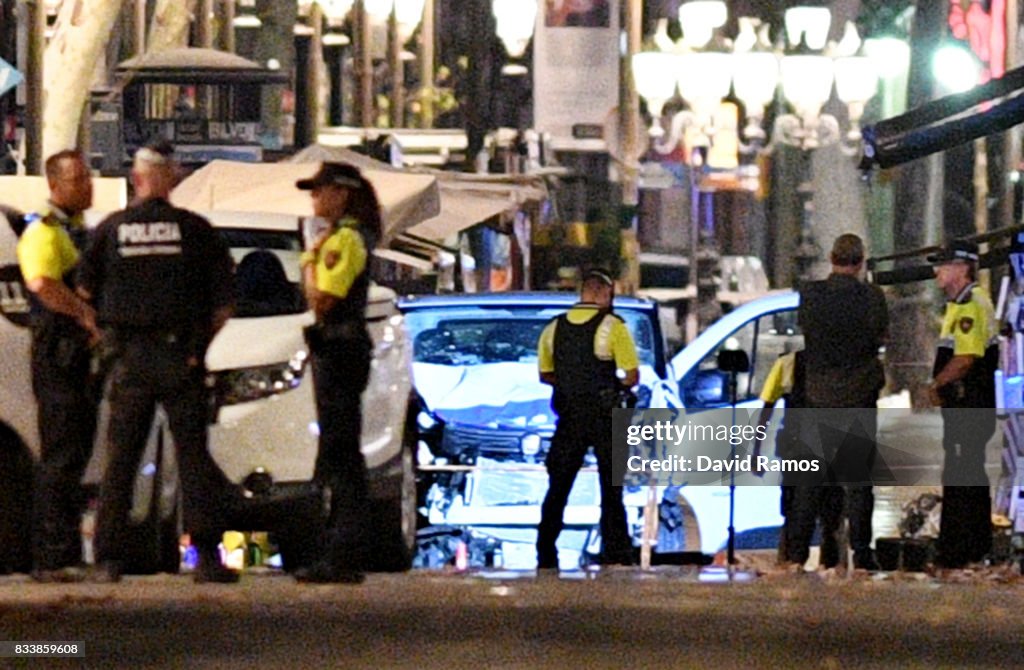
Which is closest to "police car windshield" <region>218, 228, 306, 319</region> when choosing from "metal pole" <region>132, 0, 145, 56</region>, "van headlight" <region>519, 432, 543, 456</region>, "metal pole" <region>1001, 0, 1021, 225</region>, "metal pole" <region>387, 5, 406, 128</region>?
"van headlight" <region>519, 432, 543, 456</region>

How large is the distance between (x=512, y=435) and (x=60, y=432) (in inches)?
213

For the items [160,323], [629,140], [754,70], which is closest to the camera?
[160,323]

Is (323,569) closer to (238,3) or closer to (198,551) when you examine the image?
(198,551)

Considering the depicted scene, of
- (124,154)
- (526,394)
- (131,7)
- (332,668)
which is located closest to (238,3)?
(131,7)

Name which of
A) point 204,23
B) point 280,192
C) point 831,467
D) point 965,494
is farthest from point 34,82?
point 204,23

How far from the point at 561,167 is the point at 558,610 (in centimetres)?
2950

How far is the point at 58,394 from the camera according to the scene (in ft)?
37.9

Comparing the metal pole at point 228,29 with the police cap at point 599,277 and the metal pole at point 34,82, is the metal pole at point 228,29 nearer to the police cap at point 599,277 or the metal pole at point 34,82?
the metal pole at point 34,82

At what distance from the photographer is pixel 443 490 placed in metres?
16.5

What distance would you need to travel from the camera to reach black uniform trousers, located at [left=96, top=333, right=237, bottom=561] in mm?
11195

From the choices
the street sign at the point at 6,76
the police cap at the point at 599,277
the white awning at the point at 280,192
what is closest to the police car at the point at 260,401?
the police cap at the point at 599,277

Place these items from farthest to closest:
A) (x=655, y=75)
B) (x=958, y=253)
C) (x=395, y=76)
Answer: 1. (x=395, y=76)
2. (x=655, y=75)
3. (x=958, y=253)

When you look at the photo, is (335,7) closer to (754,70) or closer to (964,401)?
(754,70)

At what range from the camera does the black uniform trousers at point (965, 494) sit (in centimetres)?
1564
